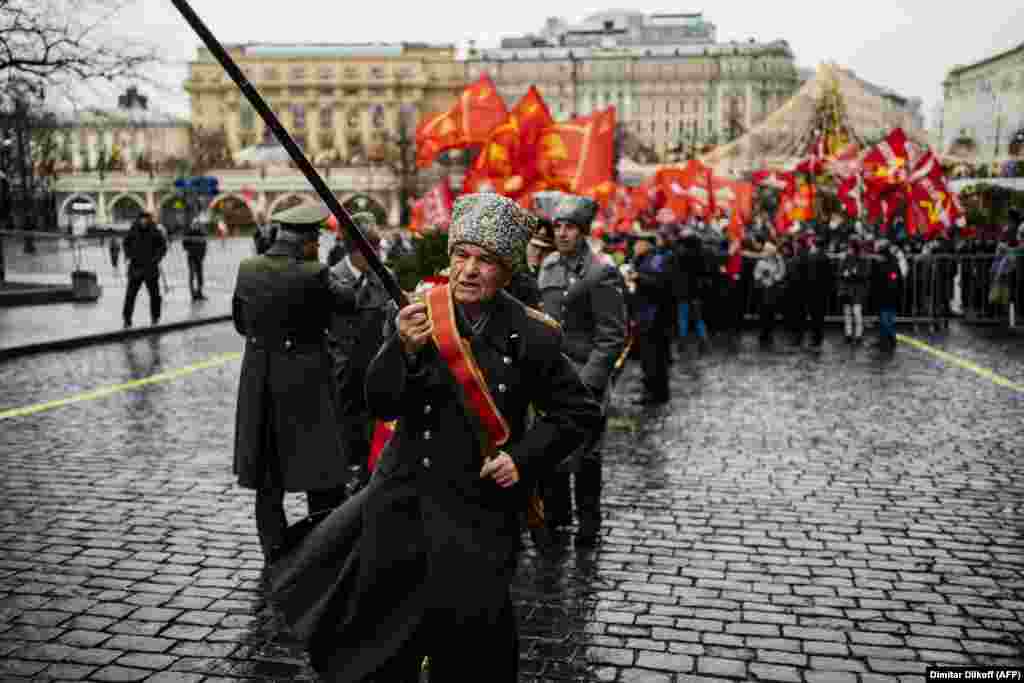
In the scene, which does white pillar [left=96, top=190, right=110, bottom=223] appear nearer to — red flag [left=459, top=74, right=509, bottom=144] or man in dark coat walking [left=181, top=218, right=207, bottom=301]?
man in dark coat walking [left=181, top=218, right=207, bottom=301]

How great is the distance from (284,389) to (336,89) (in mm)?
145700

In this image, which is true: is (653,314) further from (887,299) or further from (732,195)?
(732,195)

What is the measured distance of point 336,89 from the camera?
14538 cm

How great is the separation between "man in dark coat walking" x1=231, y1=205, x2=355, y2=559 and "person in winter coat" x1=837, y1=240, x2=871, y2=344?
13.2 metres

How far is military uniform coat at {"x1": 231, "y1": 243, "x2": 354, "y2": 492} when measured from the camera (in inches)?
208

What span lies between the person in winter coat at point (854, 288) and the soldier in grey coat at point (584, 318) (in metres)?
11.8

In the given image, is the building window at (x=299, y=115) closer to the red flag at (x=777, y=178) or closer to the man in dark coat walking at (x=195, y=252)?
the red flag at (x=777, y=178)

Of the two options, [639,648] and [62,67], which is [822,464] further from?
[62,67]

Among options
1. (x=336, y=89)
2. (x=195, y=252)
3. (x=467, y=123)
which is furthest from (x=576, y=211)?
(x=336, y=89)

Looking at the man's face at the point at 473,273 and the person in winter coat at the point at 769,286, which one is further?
the person in winter coat at the point at 769,286

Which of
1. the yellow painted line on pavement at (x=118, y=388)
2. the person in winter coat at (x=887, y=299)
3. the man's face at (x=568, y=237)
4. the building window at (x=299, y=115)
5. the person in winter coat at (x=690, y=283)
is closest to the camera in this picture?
the man's face at (x=568, y=237)

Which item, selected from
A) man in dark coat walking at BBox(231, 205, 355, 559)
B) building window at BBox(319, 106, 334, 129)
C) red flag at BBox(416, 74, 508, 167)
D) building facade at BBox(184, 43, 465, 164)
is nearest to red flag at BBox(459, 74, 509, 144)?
red flag at BBox(416, 74, 508, 167)

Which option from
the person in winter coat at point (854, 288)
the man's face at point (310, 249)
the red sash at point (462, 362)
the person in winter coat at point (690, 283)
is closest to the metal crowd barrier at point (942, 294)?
the person in winter coat at point (854, 288)

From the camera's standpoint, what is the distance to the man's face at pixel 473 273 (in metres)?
3.07
